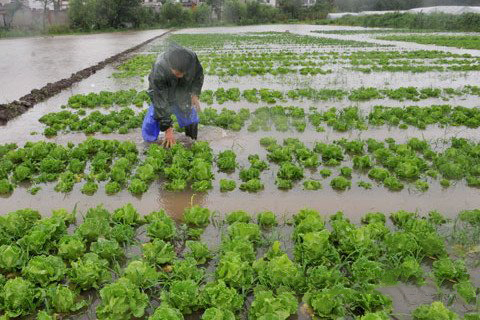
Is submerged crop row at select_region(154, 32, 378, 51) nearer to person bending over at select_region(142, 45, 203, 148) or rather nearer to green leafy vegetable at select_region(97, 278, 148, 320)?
person bending over at select_region(142, 45, 203, 148)

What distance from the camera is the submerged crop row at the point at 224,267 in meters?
3.34

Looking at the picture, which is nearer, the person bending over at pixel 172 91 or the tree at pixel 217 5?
the person bending over at pixel 172 91

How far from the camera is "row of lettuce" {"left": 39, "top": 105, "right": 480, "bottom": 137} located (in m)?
8.61

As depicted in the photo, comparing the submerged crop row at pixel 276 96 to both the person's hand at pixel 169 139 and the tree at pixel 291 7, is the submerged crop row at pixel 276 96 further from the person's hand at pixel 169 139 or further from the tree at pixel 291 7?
the tree at pixel 291 7

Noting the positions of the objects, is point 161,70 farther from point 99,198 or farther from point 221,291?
point 221,291

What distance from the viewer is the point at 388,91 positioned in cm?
1214

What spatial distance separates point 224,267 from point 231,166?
2996mm

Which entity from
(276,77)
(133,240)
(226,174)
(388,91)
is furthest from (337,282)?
(276,77)

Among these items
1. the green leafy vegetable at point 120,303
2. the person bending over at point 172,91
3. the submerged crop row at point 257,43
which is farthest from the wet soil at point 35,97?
the submerged crop row at point 257,43

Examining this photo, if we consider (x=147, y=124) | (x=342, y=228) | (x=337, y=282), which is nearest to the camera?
(x=337, y=282)

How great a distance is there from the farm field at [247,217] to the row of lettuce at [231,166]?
0.03m

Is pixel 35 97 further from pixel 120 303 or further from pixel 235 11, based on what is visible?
pixel 235 11

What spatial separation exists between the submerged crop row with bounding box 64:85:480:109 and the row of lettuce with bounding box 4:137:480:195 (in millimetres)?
3948

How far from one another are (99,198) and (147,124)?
83.5 inches
